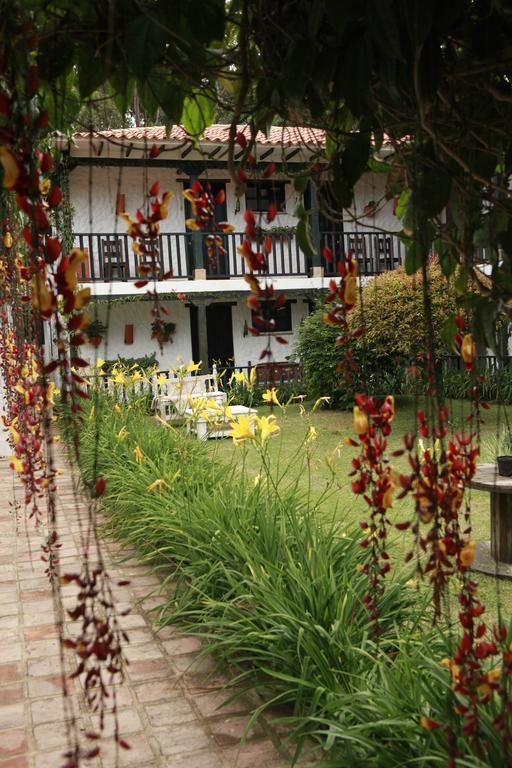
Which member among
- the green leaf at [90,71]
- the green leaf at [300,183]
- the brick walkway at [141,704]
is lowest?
the brick walkway at [141,704]

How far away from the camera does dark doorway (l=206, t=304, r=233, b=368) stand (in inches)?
711

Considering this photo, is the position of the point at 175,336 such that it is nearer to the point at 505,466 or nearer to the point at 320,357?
the point at 320,357

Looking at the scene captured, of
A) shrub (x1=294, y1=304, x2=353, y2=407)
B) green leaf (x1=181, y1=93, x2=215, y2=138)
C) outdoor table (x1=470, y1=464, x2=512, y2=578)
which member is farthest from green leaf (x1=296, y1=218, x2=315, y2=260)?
shrub (x1=294, y1=304, x2=353, y2=407)

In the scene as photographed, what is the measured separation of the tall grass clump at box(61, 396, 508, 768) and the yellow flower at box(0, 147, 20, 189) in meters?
0.62

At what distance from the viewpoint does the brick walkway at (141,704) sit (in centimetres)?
257

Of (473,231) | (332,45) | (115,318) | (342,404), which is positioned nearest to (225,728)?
(473,231)

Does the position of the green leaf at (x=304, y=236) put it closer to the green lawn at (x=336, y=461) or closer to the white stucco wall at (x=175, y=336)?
the green lawn at (x=336, y=461)

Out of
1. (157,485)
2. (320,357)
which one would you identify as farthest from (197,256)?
(157,485)

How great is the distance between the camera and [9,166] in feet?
3.03

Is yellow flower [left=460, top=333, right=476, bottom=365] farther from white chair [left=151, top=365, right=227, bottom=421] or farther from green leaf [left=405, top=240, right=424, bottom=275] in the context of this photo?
white chair [left=151, top=365, right=227, bottom=421]

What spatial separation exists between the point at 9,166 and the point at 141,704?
8.24ft

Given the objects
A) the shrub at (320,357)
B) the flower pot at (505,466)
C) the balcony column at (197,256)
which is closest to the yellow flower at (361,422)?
the flower pot at (505,466)

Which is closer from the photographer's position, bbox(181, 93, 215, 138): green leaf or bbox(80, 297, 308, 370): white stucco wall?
bbox(181, 93, 215, 138): green leaf

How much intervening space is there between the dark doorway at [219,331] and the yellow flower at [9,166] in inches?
670
